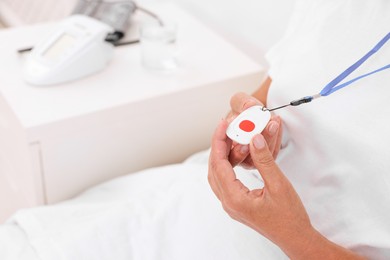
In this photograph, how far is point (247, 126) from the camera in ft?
2.20

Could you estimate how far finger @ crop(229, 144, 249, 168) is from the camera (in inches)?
27.7

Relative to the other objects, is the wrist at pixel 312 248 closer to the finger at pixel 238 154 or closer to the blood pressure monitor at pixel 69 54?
the finger at pixel 238 154

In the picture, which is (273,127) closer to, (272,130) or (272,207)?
(272,130)

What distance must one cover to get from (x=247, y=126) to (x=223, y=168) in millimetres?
62

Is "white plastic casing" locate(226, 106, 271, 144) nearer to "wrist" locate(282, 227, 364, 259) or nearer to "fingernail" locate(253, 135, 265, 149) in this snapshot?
"fingernail" locate(253, 135, 265, 149)

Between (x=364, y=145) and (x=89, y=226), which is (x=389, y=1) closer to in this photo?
(x=364, y=145)

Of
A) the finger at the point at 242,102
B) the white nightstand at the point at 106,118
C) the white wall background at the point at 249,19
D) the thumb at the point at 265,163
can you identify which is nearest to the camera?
the thumb at the point at 265,163

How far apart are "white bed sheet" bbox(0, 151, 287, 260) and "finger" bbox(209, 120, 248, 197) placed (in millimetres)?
148

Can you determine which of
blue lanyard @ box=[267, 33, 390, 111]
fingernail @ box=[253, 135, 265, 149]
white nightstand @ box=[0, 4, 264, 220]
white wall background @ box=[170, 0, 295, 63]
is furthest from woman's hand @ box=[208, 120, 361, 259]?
white wall background @ box=[170, 0, 295, 63]

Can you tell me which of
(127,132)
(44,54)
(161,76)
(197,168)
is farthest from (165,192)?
(44,54)

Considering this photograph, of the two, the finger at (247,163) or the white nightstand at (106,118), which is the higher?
the finger at (247,163)

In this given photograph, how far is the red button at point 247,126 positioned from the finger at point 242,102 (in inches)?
2.7

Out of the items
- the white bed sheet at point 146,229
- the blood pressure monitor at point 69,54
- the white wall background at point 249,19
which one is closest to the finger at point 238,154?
the white bed sheet at point 146,229

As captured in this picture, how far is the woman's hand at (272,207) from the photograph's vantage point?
0.62 metres
